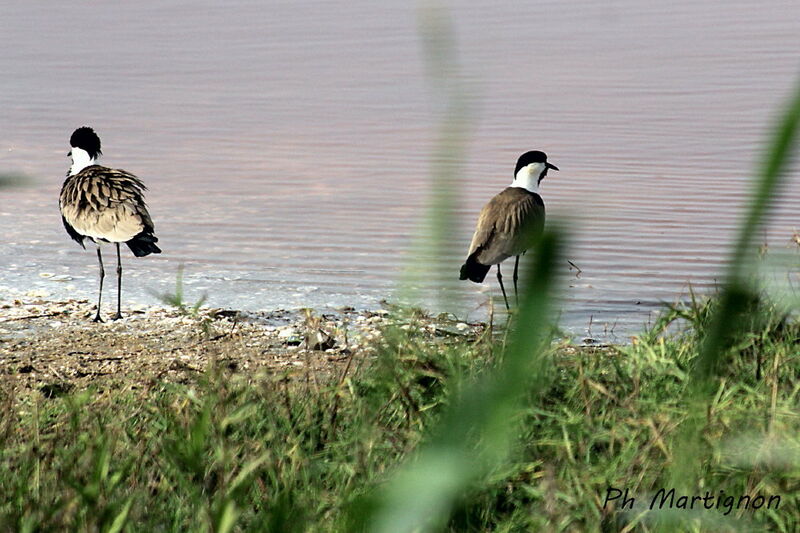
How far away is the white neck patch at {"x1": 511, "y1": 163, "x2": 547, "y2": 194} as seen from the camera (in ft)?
26.4

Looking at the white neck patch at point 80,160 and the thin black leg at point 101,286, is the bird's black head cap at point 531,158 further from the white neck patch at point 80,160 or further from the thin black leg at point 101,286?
the white neck patch at point 80,160

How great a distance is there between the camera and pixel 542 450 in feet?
10.2

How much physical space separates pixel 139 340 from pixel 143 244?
4.85 feet

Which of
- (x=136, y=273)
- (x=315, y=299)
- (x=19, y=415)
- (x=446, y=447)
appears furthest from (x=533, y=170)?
(x=446, y=447)

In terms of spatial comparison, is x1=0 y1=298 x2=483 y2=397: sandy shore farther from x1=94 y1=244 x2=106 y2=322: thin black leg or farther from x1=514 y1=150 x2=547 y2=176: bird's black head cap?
x1=514 y1=150 x2=547 y2=176: bird's black head cap

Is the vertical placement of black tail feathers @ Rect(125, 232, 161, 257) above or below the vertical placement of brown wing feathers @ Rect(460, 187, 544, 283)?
below

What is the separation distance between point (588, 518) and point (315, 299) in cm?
413

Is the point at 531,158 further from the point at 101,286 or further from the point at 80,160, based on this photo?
the point at 80,160

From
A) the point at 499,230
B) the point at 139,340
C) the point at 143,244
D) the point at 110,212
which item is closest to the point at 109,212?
the point at 110,212

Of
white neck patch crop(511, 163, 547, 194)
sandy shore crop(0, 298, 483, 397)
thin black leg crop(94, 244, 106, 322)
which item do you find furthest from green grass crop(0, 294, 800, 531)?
white neck patch crop(511, 163, 547, 194)

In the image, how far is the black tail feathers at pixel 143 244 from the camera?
7.41m

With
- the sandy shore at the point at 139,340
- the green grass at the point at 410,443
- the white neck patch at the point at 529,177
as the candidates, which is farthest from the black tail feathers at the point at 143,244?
the green grass at the point at 410,443

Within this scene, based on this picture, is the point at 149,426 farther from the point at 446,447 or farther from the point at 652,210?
the point at 652,210

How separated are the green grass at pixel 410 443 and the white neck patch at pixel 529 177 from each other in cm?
424
